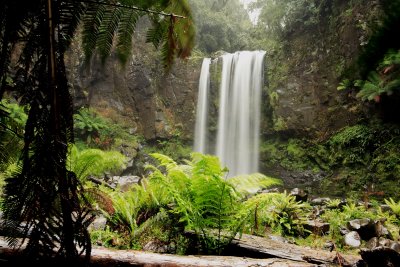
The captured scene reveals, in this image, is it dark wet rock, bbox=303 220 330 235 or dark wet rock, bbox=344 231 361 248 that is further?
dark wet rock, bbox=303 220 330 235

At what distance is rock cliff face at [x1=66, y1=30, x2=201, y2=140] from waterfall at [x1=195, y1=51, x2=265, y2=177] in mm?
1650

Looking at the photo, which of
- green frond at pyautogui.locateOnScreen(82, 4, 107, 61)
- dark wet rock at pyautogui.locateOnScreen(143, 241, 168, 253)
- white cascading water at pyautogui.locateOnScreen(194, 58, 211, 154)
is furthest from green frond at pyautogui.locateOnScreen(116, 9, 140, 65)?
white cascading water at pyautogui.locateOnScreen(194, 58, 211, 154)

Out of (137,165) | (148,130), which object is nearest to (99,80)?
(148,130)

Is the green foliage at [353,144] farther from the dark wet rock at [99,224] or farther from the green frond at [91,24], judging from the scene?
the green frond at [91,24]

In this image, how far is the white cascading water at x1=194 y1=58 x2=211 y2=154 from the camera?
1543 cm

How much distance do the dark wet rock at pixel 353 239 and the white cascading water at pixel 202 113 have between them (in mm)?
12020

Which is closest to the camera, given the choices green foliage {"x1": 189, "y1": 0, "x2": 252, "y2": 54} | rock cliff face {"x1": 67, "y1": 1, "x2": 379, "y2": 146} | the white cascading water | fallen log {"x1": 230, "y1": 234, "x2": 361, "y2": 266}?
fallen log {"x1": 230, "y1": 234, "x2": 361, "y2": 266}

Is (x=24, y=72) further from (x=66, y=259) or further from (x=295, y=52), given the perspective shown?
(x=295, y=52)

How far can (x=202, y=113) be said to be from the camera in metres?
15.5

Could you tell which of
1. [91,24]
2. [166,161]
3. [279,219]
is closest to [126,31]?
[91,24]

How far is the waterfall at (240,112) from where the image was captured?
14023 mm

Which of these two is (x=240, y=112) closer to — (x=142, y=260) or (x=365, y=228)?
(x=365, y=228)

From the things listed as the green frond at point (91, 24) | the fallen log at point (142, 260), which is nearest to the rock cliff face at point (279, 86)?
the fallen log at point (142, 260)

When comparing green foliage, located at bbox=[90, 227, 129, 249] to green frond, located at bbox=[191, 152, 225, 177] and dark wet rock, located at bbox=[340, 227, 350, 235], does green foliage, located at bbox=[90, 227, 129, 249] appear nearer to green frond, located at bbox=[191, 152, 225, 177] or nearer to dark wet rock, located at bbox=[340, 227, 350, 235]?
green frond, located at bbox=[191, 152, 225, 177]
